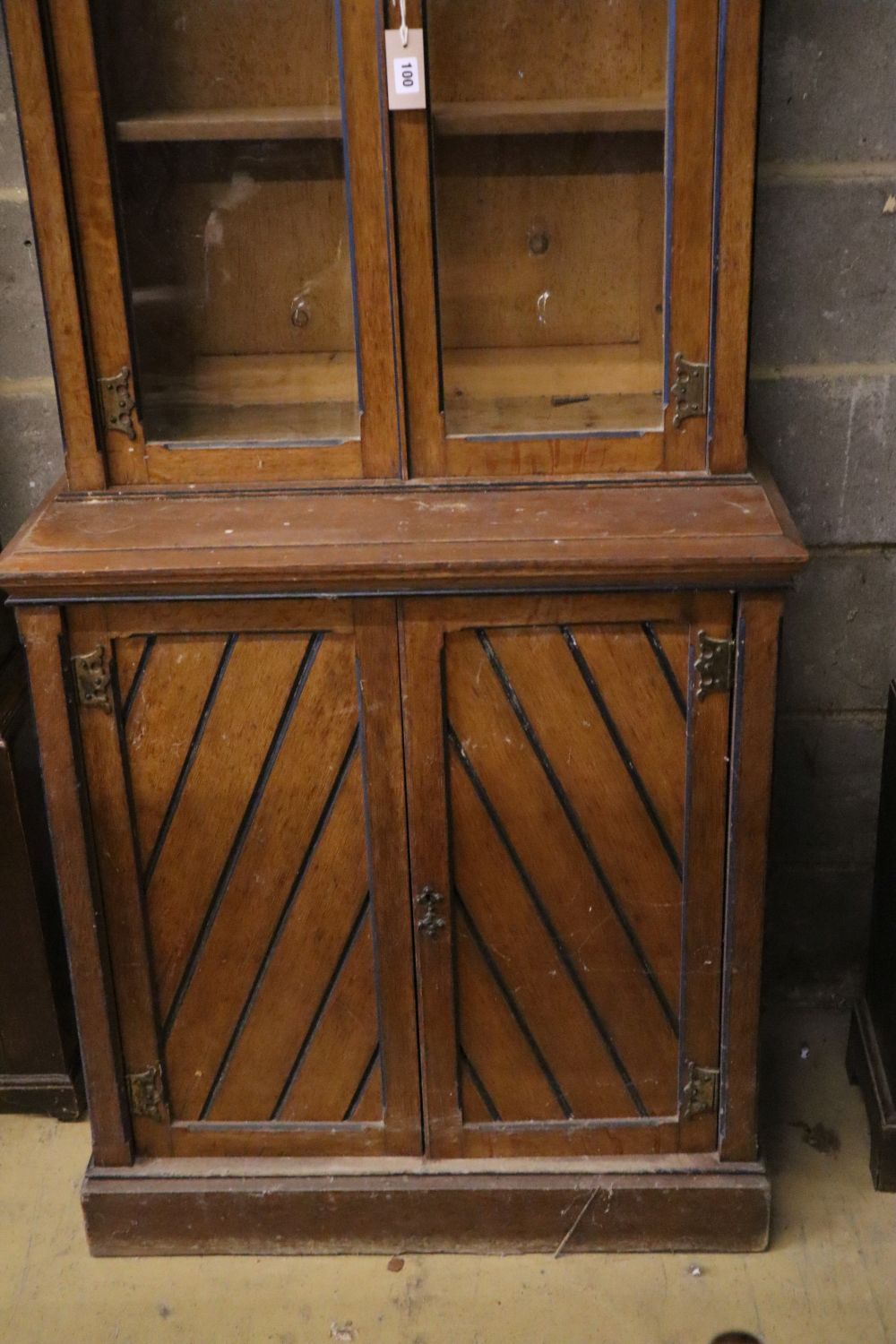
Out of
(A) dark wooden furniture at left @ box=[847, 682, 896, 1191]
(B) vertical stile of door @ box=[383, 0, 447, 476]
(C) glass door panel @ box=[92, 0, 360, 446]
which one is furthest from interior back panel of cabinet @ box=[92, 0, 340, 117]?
(A) dark wooden furniture at left @ box=[847, 682, 896, 1191]

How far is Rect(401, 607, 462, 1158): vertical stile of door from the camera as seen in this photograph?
1.94 metres

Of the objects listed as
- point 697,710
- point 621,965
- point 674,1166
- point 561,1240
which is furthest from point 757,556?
point 561,1240

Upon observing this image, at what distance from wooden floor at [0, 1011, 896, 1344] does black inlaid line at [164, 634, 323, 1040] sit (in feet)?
1.35

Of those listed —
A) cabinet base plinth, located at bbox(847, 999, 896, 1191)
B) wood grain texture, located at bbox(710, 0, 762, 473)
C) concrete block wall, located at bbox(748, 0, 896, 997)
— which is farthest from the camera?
cabinet base plinth, located at bbox(847, 999, 896, 1191)

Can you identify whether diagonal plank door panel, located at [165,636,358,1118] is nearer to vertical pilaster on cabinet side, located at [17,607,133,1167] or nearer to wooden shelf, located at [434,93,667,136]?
vertical pilaster on cabinet side, located at [17,607,133,1167]

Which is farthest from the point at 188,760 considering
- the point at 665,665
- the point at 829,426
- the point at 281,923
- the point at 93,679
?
the point at 829,426

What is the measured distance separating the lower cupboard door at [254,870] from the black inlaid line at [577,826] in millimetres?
143

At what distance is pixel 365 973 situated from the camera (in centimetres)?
214

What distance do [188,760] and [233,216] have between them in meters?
0.73

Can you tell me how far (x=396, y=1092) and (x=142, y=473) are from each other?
0.99m

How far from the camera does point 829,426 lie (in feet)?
7.70

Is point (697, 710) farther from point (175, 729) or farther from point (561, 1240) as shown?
point (561, 1240)

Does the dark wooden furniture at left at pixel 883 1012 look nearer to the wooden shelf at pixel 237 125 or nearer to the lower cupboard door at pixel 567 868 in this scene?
the lower cupboard door at pixel 567 868

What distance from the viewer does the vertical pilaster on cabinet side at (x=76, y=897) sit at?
76.0 inches
